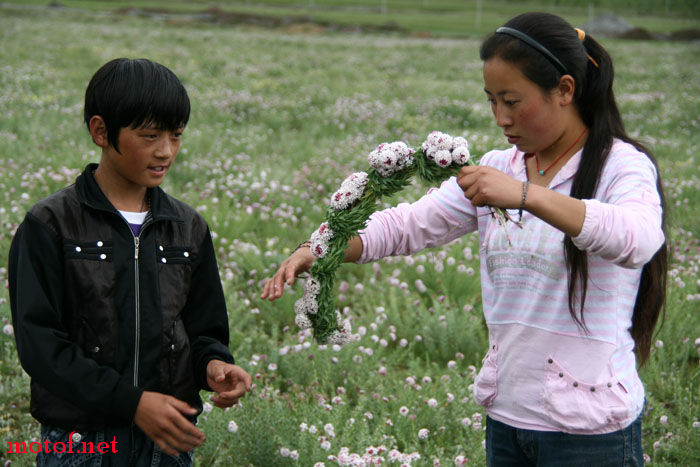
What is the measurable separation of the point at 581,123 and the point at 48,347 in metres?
2.00

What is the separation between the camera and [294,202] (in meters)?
8.11

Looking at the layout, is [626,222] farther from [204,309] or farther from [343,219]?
[204,309]

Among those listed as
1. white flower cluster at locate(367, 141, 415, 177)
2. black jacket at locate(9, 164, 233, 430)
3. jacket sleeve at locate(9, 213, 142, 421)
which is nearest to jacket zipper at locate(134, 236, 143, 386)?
black jacket at locate(9, 164, 233, 430)

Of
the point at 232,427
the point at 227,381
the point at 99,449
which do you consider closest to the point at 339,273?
the point at 232,427

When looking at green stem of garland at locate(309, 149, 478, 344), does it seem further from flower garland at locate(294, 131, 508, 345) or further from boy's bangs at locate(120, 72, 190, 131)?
boy's bangs at locate(120, 72, 190, 131)

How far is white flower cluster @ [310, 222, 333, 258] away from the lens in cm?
281

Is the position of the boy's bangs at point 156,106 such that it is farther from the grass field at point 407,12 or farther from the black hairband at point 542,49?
the grass field at point 407,12

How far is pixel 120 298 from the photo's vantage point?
253 centimetres

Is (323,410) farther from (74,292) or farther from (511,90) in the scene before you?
(511,90)

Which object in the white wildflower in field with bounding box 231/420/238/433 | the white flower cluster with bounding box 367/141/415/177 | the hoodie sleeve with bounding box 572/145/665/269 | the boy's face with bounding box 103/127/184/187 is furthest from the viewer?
the white wildflower in field with bounding box 231/420/238/433

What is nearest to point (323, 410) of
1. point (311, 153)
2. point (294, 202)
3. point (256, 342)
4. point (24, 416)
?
point (256, 342)

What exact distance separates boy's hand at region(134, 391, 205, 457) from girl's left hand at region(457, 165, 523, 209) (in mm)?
1182

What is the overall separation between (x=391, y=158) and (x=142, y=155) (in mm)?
915
